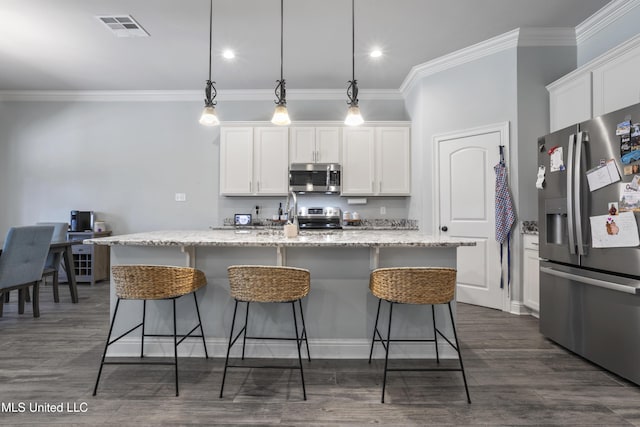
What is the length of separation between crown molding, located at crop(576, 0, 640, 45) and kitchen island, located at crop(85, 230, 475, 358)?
276 cm

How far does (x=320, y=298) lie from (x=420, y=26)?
2.83m

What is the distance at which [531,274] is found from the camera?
3.15 meters

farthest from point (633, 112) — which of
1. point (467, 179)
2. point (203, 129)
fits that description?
point (203, 129)

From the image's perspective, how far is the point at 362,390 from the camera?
186 cm

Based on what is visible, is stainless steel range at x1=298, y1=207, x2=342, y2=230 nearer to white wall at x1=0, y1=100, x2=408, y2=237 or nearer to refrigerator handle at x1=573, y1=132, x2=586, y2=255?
white wall at x1=0, y1=100, x2=408, y2=237

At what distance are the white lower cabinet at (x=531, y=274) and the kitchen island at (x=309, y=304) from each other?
1415 mm

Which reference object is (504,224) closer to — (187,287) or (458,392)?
(458,392)

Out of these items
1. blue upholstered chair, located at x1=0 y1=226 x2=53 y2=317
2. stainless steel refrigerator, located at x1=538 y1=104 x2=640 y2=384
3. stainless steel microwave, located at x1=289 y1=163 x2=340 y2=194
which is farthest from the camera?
stainless steel microwave, located at x1=289 y1=163 x2=340 y2=194

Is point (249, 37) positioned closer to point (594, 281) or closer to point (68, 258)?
point (68, 258)

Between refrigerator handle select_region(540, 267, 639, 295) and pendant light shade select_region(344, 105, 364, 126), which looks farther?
pendant light shade select_region(344, 105, 364, 126)

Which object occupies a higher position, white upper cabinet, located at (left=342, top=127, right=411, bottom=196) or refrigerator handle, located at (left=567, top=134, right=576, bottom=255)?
white upper cabinet, located at (left=342, top=127, right=411, bottom=196)

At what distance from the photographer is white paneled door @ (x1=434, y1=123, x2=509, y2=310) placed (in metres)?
3.48

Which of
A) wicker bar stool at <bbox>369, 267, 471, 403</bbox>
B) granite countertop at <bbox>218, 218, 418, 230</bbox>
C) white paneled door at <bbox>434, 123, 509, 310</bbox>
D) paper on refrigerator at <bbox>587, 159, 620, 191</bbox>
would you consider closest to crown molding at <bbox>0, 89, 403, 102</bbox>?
white paneled door at <bbox>434, 123, 509, 310</bbox>

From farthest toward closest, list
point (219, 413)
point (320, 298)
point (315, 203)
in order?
point (315, 203)
point (320, 298)
point (219, 413)
